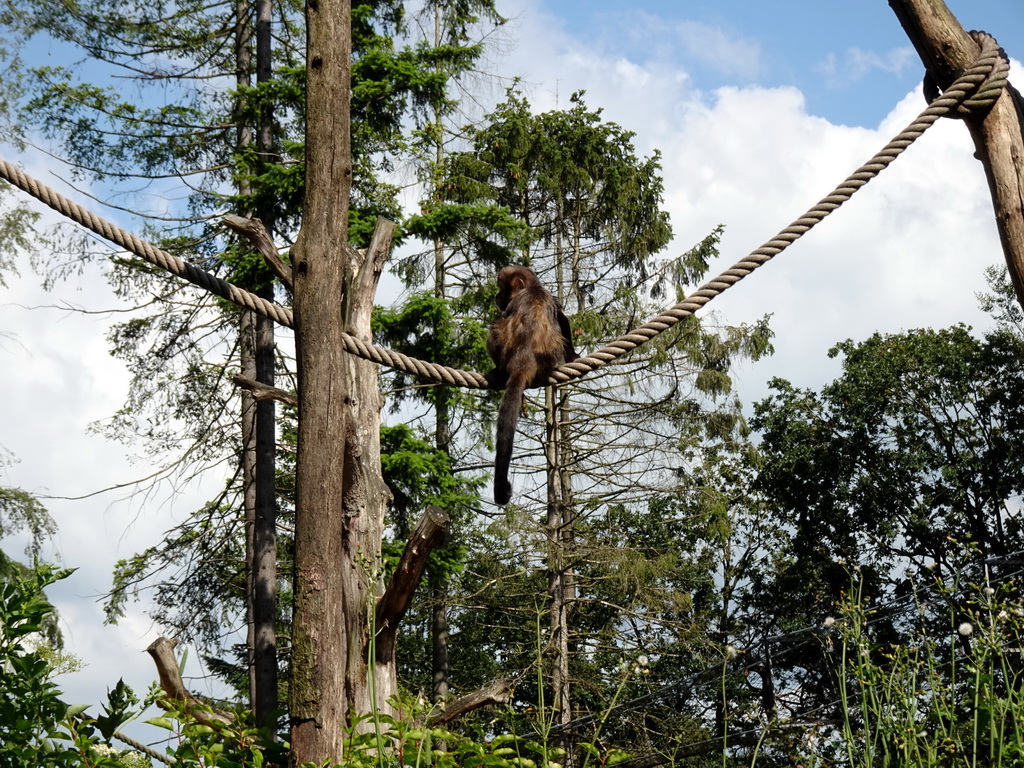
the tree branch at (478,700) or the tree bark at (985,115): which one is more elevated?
the tree bark at (985,115)

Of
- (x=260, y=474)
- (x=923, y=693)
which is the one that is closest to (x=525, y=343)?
(x=923, y=693)

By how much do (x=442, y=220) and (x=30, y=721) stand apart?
46.5ft

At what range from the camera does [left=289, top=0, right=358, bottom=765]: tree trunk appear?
3.49 metres

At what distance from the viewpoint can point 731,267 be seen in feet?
14.9

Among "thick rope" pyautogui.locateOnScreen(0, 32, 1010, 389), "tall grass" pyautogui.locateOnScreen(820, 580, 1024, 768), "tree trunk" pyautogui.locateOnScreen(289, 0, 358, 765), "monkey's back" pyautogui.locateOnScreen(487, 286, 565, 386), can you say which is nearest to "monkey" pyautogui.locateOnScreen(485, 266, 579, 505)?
"monkey's back" pyautogui.locateOnScreen(487, 286, 565, 386)

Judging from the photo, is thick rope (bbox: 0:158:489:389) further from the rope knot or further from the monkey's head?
the monkey's head

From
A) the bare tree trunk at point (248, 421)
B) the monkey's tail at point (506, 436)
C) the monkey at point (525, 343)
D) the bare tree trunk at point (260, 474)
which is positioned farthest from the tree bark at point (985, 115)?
the bare tree trunk at point (248, 421)

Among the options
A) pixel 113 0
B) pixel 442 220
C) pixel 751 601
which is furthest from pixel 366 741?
pixel 751 601

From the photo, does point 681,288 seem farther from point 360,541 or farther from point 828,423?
point 360,541

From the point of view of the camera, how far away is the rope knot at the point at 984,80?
3760 mm

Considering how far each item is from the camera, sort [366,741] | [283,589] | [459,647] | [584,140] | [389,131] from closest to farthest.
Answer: [366,741] → [389,131] → [283,589] → [584,140] → [459,647]

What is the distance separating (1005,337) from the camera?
2450 centimetres

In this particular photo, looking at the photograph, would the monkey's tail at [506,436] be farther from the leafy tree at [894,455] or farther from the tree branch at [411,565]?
the leafy tree at [894,455]

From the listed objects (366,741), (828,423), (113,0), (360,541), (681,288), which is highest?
(113,0)
